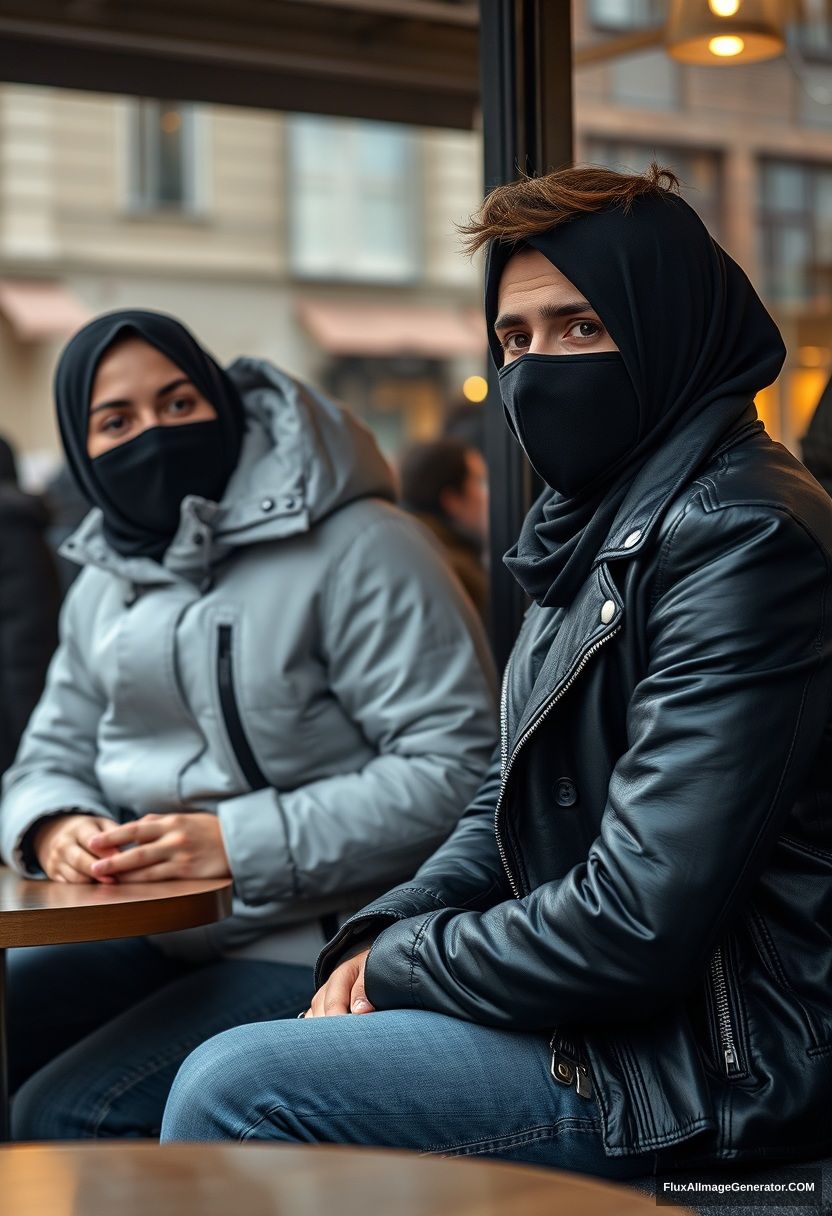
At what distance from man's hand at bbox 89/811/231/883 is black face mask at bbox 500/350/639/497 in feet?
2.92

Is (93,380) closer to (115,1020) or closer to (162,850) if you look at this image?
(162,850)

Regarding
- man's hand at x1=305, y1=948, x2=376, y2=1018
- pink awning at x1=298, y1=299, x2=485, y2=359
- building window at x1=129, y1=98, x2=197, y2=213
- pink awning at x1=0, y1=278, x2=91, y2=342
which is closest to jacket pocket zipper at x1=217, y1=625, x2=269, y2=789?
man's hand at x1=305, y1=948, x2=376, y2=1018

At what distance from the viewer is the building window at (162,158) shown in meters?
18.8

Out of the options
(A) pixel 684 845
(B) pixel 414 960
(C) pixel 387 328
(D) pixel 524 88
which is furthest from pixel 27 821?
(C) pixel 387 328

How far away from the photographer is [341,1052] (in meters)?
1.85

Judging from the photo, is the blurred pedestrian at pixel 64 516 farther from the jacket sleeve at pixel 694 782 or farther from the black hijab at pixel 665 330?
the jacket sleeve at pixel 694 782

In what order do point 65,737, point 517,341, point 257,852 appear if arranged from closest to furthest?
point 517,341 < point 257,852 < point 65,737

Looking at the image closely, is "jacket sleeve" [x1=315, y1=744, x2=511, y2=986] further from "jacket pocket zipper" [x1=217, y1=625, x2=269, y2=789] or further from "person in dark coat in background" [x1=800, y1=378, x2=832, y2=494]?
"person in dark coat in background" [x1=800, y1=378, x2=832, y2=494]

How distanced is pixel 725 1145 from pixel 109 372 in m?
1.75

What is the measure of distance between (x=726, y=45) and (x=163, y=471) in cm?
256

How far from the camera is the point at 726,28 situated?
14.5 feet

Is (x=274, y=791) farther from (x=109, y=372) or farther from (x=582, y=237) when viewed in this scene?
(x=582, y=237)

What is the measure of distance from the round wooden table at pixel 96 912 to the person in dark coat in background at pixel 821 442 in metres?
1.31

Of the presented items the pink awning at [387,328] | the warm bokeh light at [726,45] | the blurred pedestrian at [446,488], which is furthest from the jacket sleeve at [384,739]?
the pink awning at [387,328]
